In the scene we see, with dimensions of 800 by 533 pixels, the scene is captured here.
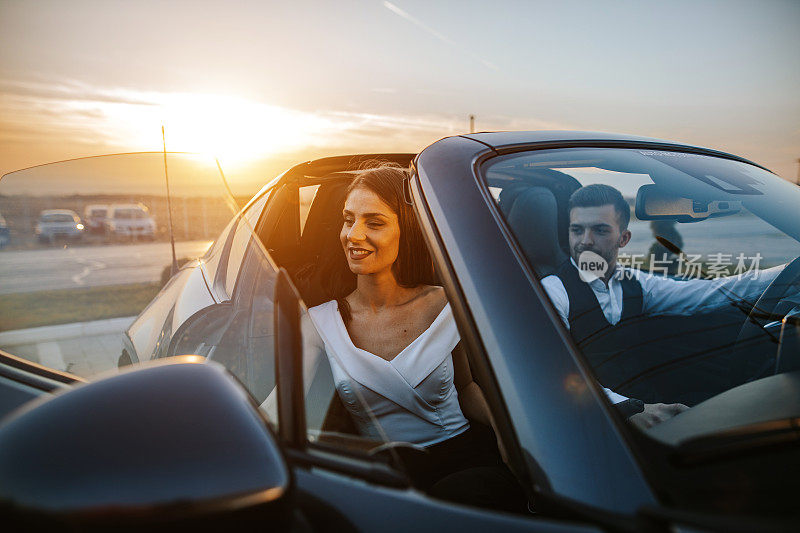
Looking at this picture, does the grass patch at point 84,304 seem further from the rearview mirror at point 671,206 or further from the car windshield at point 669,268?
the rearview mirror at point 671,206

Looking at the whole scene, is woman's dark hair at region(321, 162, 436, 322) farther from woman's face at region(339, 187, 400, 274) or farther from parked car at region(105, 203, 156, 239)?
parked car at region(105, 203, 156, 239)

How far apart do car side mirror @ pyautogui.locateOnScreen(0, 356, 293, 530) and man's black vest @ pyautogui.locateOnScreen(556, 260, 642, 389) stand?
0.67m

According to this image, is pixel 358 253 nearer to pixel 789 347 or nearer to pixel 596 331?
pixel 596 331

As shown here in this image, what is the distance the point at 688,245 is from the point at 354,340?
4.16ft

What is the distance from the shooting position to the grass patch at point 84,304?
4.59 feet

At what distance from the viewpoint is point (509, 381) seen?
997mm

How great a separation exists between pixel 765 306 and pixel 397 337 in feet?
4.22

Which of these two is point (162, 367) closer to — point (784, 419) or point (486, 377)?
point (486, 377)

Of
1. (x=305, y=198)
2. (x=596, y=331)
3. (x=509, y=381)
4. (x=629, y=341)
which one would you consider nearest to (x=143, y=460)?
(x=509, y=381)

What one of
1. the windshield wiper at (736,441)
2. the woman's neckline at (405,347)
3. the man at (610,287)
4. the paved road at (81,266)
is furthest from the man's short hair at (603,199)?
the paved road at (81,266)

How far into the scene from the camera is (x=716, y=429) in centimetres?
98

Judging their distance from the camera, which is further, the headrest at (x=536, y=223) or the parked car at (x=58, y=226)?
the parked car at (x=58, y=226)

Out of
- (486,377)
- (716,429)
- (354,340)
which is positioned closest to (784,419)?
(716,429)

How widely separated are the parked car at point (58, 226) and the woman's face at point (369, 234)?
3.70ft
